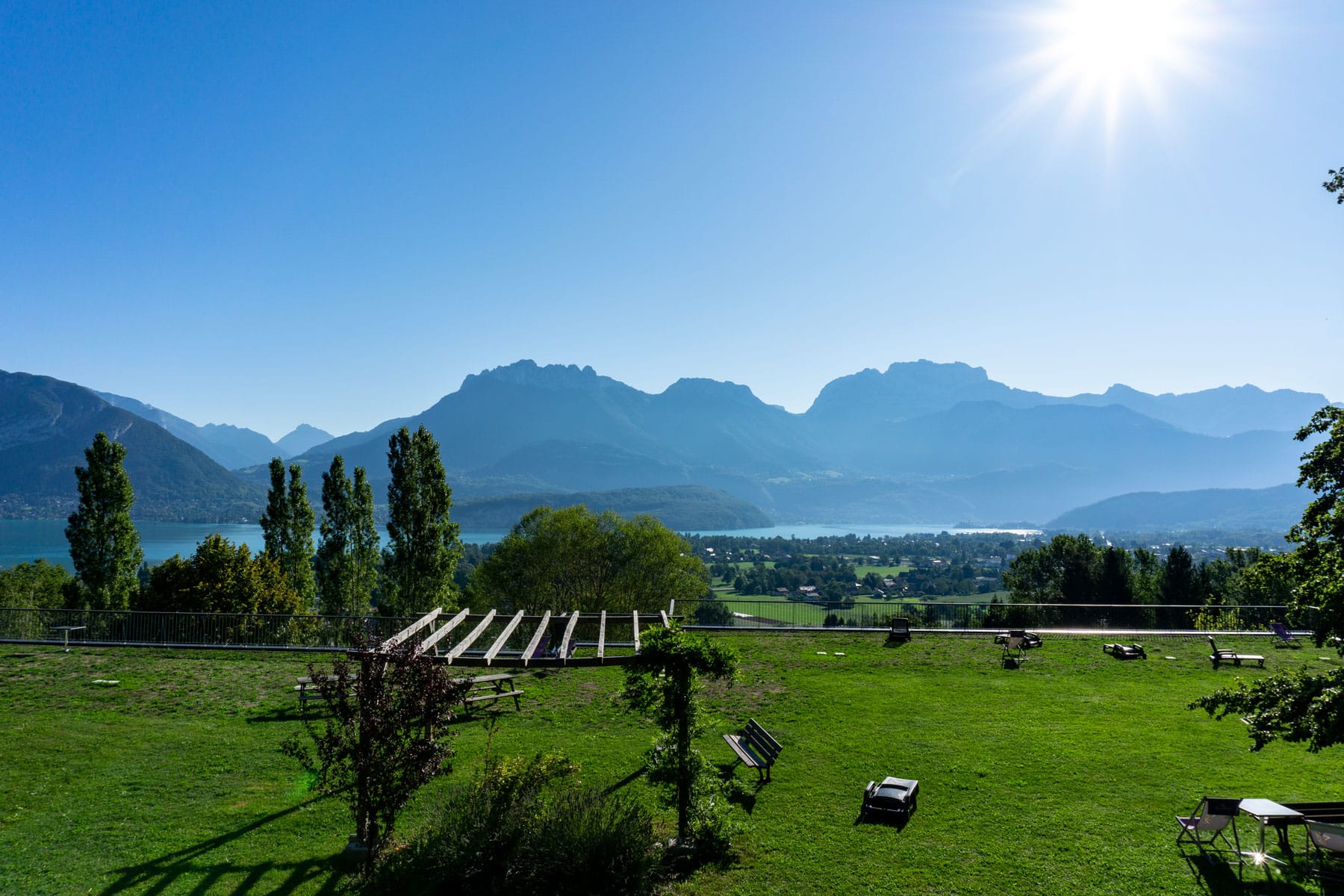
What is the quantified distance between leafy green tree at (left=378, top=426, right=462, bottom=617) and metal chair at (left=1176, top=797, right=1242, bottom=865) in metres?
36.9

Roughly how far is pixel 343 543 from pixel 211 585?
452 inches

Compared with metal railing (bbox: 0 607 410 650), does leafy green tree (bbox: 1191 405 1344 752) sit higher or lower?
higher

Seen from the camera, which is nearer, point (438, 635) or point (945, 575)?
point (438, 635)

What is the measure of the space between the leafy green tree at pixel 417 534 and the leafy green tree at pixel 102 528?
13313 mm

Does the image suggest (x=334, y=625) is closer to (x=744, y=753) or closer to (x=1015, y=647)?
(x=744, y=753)

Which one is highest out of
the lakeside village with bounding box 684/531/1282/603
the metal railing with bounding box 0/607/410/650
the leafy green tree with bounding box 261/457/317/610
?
the leafy green tree with bounding box 261/457/317/610

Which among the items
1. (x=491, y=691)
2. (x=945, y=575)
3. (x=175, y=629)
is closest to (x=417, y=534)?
(x=175, y=629)

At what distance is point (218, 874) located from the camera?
9.05 meters

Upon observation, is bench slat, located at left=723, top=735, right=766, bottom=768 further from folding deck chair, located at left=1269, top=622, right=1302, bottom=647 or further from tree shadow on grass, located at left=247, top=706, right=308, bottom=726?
folding deck chair, located at left=1269, top=622, right=1302, bottom=647

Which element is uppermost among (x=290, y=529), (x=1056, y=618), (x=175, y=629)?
(x=290, y=529)

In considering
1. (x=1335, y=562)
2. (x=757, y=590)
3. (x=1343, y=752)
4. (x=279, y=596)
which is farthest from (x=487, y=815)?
(x=757, y=590)

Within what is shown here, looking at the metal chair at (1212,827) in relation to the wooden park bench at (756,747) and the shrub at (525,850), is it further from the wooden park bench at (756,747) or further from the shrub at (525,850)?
the shrub at (525,850)

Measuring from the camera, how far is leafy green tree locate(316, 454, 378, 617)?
150 feet

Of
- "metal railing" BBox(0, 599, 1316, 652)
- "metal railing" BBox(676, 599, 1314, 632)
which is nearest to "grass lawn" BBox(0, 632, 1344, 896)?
"metal railing" BBox(0, 599, 1316, 652)
